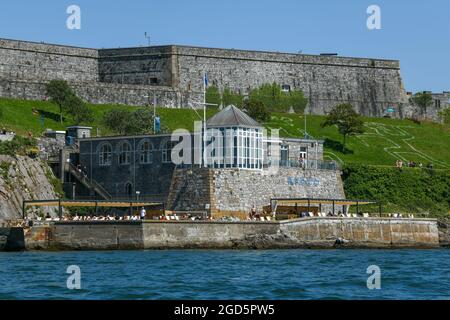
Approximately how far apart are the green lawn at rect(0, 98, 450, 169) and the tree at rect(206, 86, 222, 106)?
508 cm

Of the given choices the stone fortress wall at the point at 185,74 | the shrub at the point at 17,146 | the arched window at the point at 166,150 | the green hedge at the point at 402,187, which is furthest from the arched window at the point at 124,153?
the stone fortress wall at the point at 185,74

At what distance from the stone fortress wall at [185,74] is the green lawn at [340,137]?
8.09 feet

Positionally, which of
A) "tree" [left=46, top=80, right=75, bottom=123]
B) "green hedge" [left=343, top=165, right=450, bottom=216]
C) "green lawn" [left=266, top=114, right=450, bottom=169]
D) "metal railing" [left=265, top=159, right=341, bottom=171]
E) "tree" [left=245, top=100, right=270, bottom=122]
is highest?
"tree" [left=46, top=80, right=75, bottom=123]

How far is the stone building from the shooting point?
82.8 meters

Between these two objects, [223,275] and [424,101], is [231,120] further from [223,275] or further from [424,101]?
[424,101]

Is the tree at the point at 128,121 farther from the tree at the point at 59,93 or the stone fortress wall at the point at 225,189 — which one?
the stone fortress wall at the point at 225,189

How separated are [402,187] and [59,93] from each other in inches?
1177

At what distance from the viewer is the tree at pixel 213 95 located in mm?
120625

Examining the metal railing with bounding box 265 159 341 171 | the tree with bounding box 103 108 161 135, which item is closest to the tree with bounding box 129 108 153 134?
the tree with bounding box 103 108 161 135

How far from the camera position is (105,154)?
294ft

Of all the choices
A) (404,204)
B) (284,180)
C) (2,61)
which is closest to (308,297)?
(284,180)

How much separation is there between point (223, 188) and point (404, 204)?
23791 millimetres

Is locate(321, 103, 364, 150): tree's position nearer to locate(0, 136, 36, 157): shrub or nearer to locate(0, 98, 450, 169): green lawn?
locate(0, 98, 450, 169): green lawn

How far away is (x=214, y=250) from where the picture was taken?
72.1 metres
